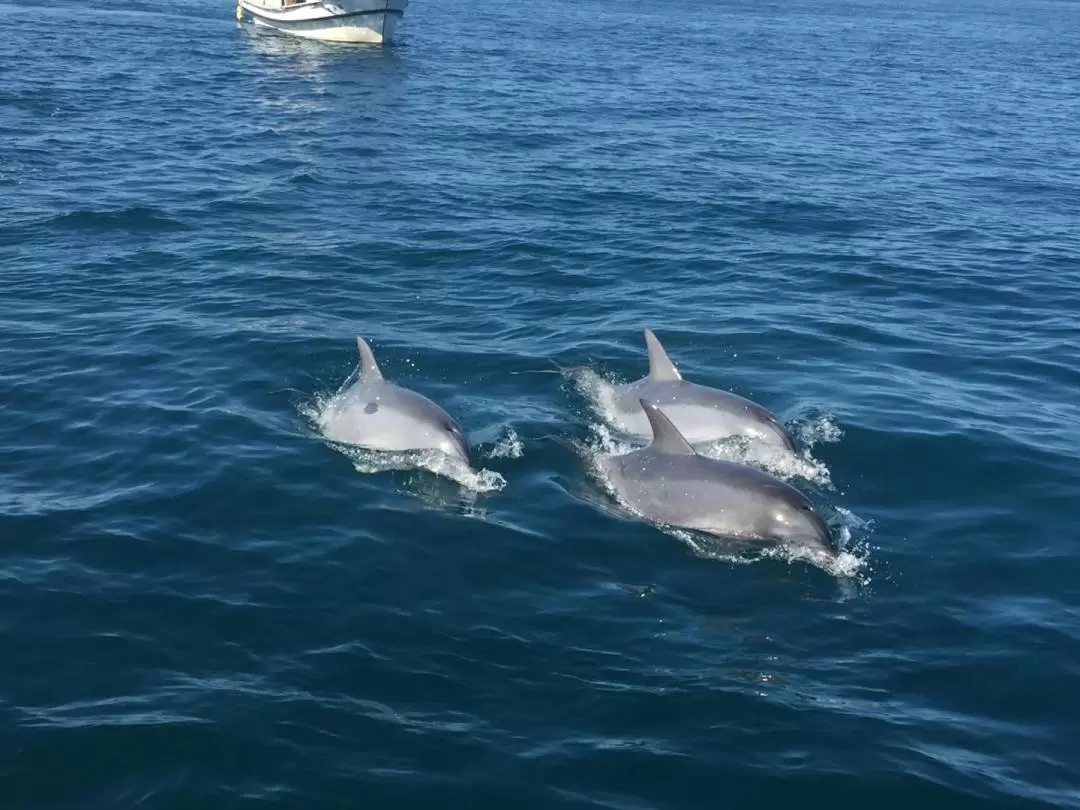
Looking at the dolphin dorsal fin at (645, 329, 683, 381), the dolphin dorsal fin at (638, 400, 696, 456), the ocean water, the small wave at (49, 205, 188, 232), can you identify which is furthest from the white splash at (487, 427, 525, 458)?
the small wave at (49, 205, 188, 232)

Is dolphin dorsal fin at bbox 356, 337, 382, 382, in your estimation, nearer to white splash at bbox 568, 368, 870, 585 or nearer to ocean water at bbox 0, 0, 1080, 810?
ocean water at bbox 0, 0, 1080, 810

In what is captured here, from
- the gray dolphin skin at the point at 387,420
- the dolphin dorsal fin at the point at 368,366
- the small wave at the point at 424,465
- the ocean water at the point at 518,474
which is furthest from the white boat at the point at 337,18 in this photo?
the small wave at the point at 424,465

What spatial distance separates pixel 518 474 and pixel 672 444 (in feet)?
Answer: 8.24

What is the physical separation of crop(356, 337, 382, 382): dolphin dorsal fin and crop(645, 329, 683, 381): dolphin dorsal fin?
4656mm

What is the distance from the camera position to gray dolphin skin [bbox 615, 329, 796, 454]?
63.0 feet

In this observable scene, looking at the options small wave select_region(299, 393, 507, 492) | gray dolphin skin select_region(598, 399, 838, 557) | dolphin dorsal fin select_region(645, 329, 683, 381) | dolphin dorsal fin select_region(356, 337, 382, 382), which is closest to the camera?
gray dolphin skin select_region(598, 399, 838, 557)

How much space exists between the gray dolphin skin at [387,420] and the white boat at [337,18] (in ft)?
186

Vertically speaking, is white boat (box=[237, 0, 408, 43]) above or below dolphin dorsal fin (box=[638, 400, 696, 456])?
above

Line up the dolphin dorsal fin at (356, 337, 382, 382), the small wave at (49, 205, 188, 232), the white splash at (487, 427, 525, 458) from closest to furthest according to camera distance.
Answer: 1. the white splash at (487, 427, 525, 458)
2. the dolphin dorsal fin at (356, 337, 382, 382)
3. the small wave at (49, 205, 188, 232)

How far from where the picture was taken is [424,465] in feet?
60.2

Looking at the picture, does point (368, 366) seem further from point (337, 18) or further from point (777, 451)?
point (337, 18)

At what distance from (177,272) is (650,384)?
1344 cm

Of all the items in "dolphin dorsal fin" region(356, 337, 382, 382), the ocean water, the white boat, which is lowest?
the ocean water

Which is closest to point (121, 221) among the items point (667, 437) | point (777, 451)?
point (667, 437)
